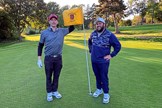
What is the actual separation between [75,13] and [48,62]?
1.32 metres

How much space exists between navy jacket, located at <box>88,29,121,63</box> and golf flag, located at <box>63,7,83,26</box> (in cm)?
70

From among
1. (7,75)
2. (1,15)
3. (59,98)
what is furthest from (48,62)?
(1,15)

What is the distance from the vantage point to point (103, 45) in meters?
4.87

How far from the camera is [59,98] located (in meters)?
5.41

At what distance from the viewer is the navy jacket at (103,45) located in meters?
4.82

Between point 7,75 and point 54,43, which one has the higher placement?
point 54,43

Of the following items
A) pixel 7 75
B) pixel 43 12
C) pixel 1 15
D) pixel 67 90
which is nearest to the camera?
pixel 67 90

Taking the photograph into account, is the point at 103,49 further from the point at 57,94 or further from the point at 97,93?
the point at 57,94

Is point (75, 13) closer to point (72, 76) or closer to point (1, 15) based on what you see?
point (72, 76)

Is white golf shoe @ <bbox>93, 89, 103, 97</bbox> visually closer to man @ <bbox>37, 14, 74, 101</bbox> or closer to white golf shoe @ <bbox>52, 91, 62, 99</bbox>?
white golf shoe @ <bbox>52, 91, 62, 99</bbox>

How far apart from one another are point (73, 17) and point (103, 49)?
1.16m

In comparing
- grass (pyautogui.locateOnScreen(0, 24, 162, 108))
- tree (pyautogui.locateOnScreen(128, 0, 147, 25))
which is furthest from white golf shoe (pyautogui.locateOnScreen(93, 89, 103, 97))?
tree (pyautogui.locateOnScreen(128, 0, 147, 25))

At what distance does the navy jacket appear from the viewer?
4.82 meters

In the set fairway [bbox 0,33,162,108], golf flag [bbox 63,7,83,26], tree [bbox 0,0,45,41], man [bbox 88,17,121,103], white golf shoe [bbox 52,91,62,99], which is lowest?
fairway [bbox 0,33,162,108]
